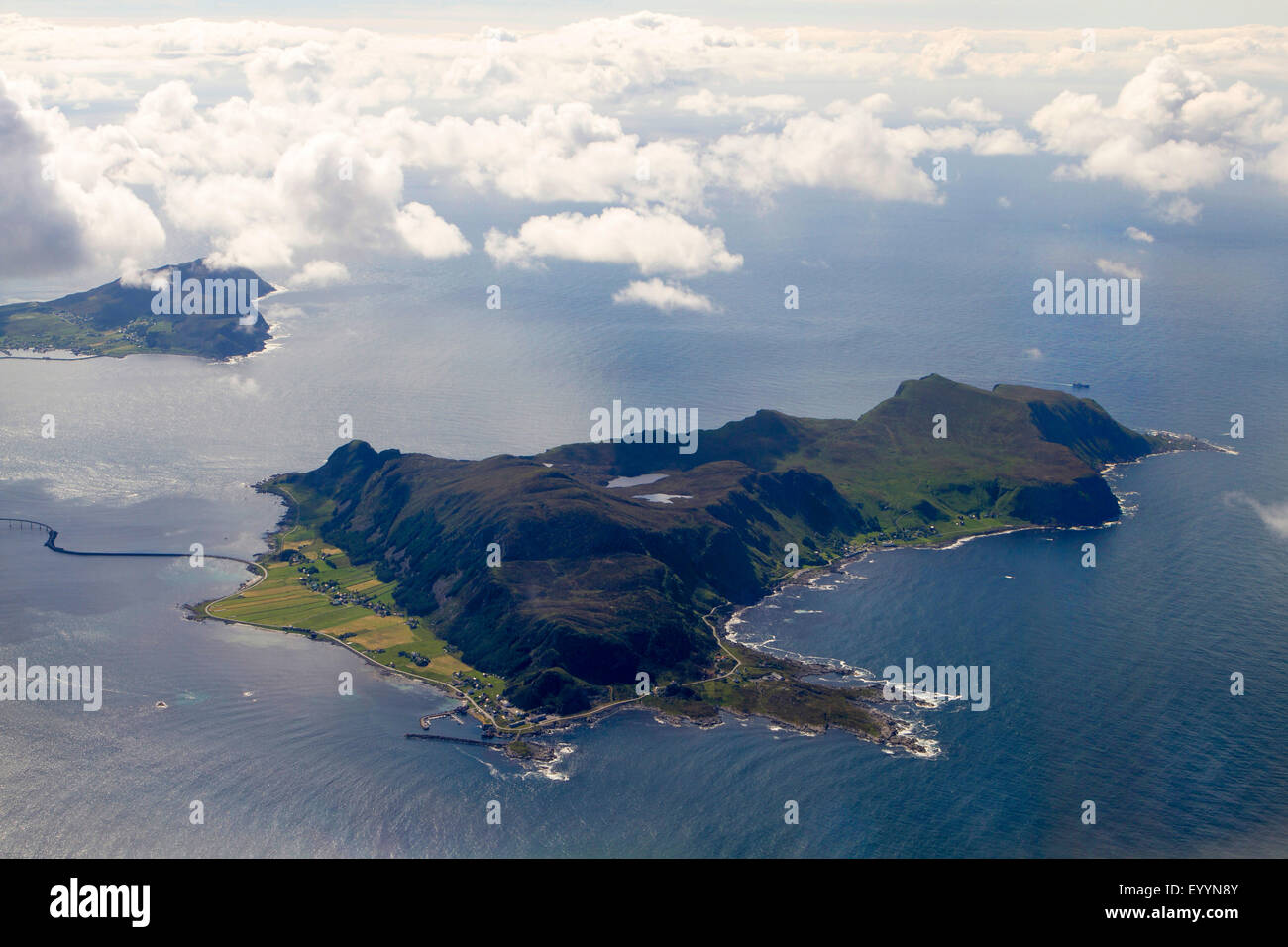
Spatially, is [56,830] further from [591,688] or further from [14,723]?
[591,688]

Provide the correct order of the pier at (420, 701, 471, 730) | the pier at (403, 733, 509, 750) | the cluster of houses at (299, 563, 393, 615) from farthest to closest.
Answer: the cluster of houses at (299, 563, 393, 615), the pier at (420, 701, 471, 730), the pier at (403, 733, 509, 750)

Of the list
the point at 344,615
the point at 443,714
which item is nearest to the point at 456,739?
the point at 443,714

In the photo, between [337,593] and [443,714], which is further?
[337,593]

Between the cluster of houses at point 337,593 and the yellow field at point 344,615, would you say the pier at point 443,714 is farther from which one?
the cluster of houses at point 337,593

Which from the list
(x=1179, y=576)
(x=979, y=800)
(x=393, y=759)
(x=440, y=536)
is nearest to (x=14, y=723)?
(x=393, y=759)

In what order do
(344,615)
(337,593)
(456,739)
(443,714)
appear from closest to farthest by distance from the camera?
(456,739) → (443,714) → (344,615) → (337,593)

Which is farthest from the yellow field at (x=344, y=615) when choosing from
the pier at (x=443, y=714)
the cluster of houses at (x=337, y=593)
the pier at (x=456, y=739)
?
the pier at (x=456, y=739)

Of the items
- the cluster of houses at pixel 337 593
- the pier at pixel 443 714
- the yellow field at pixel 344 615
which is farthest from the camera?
the cluster of houses at pixel 337 593

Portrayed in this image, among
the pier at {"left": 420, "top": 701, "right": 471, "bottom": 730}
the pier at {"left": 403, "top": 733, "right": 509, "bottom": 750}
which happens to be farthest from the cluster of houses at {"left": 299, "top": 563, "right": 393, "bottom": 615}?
the pier at {"left": 403, "top": 733, "right": 509, "bottom": 750}

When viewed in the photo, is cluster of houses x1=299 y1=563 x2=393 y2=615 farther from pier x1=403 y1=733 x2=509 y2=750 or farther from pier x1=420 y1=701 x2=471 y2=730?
pier x1=403 y1=733 x2=509 y2=750

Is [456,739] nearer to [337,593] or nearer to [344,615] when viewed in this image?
[344,615]

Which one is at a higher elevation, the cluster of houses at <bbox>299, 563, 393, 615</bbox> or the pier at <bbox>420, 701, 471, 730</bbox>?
the cluster of houses at <bbox>299, 563, 393, 615</bbox>
